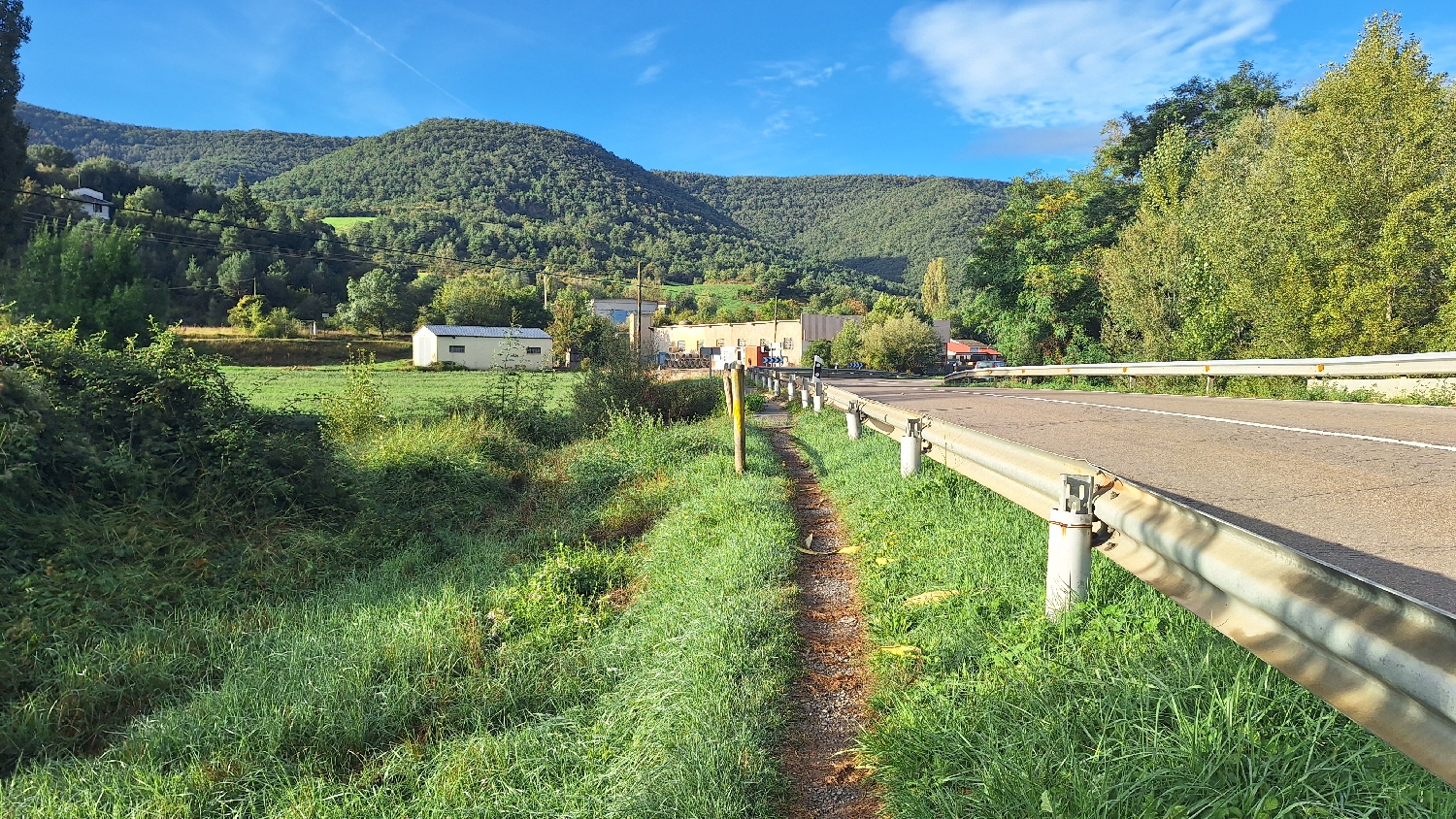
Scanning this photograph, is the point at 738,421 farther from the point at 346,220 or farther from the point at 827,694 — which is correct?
the point at 346,220

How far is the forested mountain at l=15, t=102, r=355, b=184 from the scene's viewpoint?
15450 cm

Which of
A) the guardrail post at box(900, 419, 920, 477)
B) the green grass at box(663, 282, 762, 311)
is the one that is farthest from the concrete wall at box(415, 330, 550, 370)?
the guardrail post at box(900, 419, 920, 477)

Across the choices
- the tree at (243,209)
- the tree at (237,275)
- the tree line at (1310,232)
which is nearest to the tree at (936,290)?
the tree line at (1310,232)

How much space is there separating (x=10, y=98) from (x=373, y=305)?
43.2m

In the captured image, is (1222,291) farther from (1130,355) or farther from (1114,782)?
(1114,782)

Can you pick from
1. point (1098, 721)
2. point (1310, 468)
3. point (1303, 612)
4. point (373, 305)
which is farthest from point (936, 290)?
point (1303, 612)

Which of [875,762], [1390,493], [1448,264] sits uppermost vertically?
[1448,264]

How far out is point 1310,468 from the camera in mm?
5227

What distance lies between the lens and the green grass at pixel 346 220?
367 feet

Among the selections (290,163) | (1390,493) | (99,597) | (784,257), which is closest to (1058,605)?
(1390,493)

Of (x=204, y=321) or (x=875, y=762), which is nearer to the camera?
(x=875, y=762)

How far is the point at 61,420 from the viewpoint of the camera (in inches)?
309

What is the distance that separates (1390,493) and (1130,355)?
973 inches

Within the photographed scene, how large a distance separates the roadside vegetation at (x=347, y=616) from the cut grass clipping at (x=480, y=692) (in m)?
0.02
